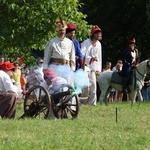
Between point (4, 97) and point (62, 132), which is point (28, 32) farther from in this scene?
point (62, 132)

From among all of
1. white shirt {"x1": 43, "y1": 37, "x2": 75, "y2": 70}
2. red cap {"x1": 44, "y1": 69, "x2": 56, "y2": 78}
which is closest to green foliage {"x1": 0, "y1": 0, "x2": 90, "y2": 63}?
white shirt {"x1": 43, "y1": 37, "x2": 75, "y2": 70}

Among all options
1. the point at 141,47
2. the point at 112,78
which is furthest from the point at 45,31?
the point at 141,47

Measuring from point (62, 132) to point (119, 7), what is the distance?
27056 millimetres

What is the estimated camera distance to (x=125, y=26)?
37875mm

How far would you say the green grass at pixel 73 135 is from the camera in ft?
32.4

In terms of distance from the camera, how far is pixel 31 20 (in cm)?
2083

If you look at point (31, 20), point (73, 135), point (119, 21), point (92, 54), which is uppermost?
point (119, 21)

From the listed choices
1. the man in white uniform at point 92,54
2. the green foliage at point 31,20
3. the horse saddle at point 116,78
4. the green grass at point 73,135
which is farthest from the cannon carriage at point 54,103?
the horse saddle at point 116,78

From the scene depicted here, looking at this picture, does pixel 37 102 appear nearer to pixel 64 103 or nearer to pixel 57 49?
pixel 64 103

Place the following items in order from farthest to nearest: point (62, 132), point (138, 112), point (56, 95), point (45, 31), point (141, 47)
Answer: point (141, 47), point (45, 31), point (138, 112), point (56, 95), point (62, 132)

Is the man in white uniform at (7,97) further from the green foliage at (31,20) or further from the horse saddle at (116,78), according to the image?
the horse saddle at (116,78)

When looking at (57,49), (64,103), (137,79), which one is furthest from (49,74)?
(137,79)

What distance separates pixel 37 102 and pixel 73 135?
307 cm

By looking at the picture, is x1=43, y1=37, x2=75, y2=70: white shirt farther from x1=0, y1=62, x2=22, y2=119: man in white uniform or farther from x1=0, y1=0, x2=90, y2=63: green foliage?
x1=0, y1=0, x2=90, y2=63: green foliage
